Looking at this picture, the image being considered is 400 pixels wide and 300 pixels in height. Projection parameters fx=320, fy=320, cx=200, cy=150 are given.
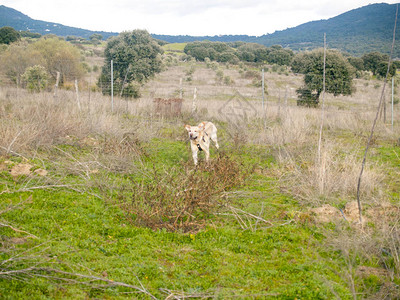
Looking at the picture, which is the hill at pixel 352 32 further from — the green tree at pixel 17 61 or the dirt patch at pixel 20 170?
the dirt patch at pixel 20 170

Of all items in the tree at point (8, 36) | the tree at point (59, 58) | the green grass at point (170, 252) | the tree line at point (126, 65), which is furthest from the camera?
the tree at point (8, 36)

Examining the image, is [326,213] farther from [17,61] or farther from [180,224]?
[17,61]

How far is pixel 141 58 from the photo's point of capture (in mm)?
21781

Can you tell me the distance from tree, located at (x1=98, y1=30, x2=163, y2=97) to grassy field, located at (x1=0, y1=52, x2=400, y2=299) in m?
11.9

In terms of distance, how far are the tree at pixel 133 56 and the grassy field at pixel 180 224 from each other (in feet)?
39.1

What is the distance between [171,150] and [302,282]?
6553 millimetres

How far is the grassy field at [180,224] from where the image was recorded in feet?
11.9

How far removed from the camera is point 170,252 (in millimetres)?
4391

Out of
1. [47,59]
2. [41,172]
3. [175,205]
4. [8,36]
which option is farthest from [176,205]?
[8,36]

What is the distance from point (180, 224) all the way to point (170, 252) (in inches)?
26.4

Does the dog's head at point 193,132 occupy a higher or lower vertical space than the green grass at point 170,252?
higher

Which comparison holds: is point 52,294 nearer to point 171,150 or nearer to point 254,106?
point 171,150

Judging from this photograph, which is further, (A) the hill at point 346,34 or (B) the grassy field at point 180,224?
Answer: (A) the hill at point 346,34

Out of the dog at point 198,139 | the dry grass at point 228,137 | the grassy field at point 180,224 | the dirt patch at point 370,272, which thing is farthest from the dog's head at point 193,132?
the dirt patch at point 370,272
